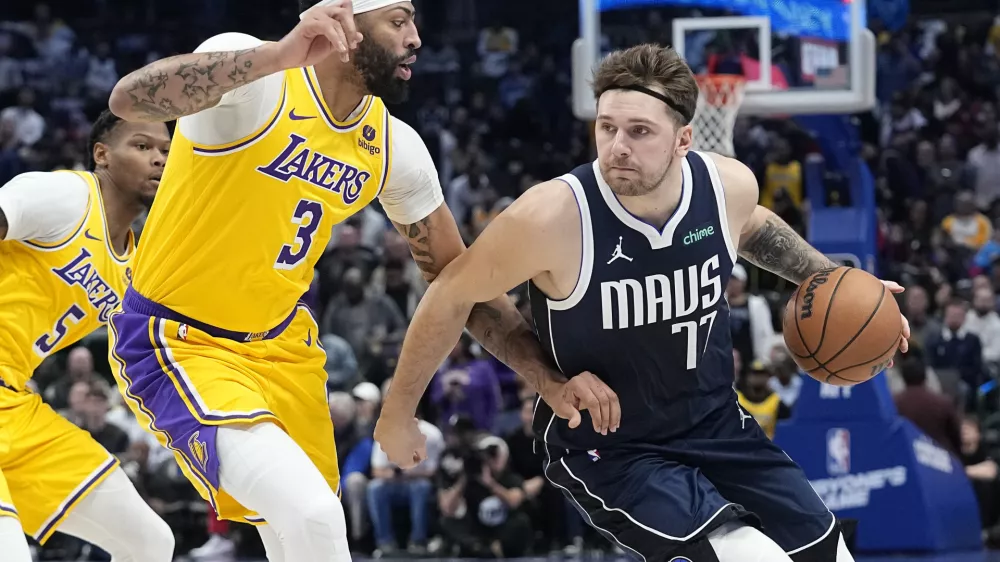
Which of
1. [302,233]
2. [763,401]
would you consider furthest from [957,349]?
[302,233]

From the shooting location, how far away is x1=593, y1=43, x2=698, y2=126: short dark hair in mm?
4305

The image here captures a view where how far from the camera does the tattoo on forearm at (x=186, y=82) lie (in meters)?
3.90

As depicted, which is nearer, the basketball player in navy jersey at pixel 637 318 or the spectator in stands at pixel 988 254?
the basketball player in navy jersey at pixel 637 318

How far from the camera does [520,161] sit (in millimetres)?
17969

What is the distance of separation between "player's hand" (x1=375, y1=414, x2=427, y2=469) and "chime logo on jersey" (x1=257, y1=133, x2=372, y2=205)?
2.52 ft

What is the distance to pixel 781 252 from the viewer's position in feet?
16.2

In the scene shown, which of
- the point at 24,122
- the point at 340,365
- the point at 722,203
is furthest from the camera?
the point at 24,122

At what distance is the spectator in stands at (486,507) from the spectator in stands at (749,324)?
2.59 metres

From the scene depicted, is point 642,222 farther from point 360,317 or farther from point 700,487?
point 360,317

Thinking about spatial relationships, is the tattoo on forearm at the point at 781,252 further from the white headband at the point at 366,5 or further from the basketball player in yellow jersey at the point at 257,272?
the white headband at the point at 366,5

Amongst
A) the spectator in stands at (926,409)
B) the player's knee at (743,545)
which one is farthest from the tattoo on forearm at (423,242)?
the spectator in stands at (926,409)

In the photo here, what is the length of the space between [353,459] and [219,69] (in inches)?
290

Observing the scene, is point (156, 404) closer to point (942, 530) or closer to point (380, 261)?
point (942, 530)

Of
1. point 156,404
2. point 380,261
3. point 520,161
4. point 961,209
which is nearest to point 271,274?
point 156,404
